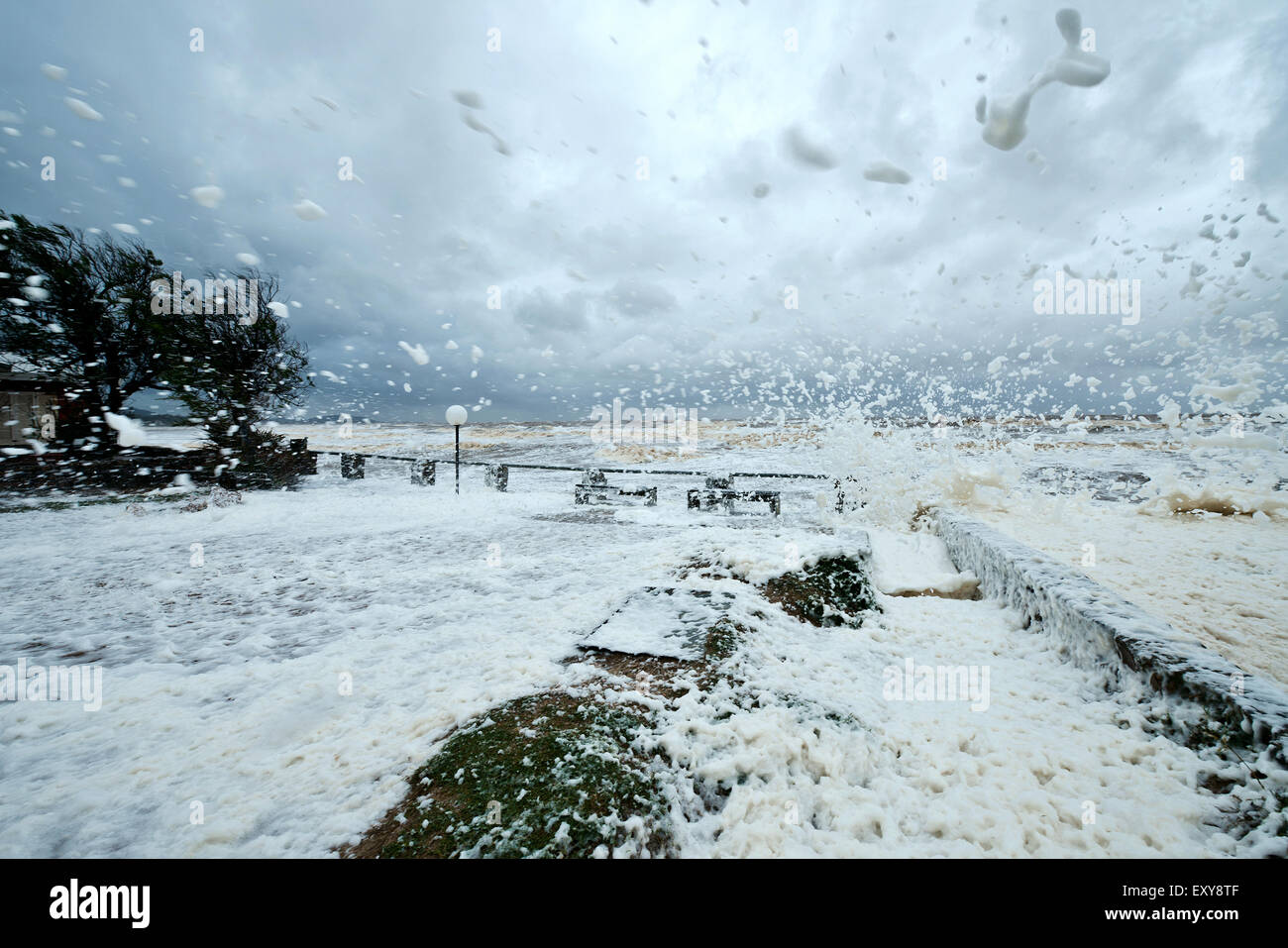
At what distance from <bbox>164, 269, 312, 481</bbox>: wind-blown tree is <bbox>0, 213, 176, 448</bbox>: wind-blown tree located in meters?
0.71

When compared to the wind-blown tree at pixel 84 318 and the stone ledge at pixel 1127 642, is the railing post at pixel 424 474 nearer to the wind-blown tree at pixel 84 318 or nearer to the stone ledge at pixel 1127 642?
the wind-blown tree at pixel 84 318

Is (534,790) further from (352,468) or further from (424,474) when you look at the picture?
(352,468)

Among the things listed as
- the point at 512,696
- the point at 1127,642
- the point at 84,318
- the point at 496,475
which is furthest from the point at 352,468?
the point at 1127,642

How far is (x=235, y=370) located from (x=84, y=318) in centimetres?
553

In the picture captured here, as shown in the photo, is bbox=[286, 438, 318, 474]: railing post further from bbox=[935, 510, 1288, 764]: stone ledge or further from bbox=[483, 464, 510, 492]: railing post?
bbox=[935, 510, 1288, 764]: stone ledge

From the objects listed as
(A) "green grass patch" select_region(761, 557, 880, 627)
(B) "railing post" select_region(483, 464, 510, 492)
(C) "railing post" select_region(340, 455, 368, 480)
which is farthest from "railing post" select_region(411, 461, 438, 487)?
(A) "green grass patch" select_region(761, 557, 880, 627)

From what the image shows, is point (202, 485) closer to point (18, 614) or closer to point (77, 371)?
point (77, 371)

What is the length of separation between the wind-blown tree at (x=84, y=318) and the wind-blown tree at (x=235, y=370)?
2.34 ft

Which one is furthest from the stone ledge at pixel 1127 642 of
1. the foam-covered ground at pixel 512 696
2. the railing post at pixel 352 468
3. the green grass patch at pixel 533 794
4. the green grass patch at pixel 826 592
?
the railing post at pixel 352 468

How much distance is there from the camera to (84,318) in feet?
49.8

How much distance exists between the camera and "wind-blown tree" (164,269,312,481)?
14.1 meters
